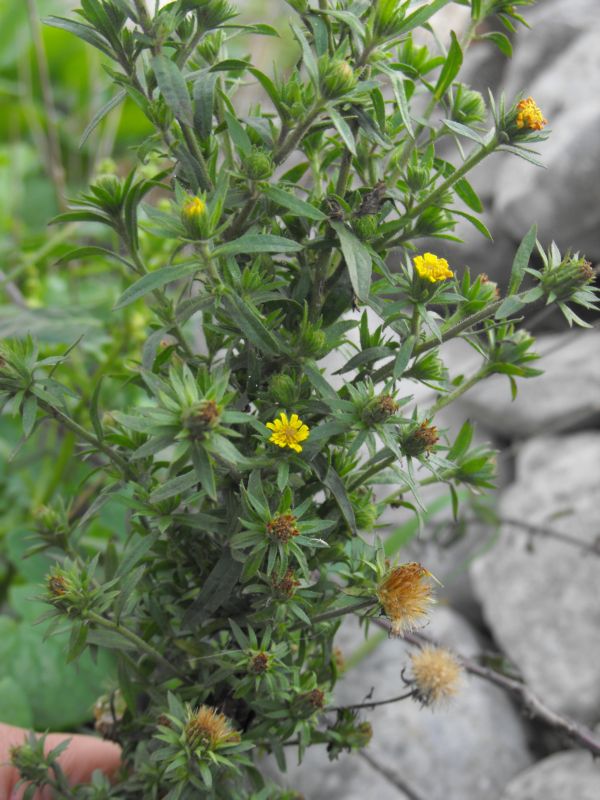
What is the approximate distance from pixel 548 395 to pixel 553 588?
55 cm

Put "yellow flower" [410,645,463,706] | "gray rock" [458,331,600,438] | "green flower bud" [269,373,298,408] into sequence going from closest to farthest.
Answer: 1. "green flower bud" [269,373,298,408]
2. "yellow flower" [410,645,463,706]
3. "gray rock" [458,331,600,438]

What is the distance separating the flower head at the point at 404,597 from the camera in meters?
0.57

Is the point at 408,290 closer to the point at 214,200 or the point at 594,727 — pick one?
the point at 214,200

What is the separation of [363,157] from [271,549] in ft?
1.04

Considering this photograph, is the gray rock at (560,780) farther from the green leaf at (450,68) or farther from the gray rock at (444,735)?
the green leaf at (450,68)

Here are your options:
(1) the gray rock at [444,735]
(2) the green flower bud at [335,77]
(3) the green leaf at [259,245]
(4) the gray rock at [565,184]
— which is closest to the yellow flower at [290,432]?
(3) the green leaf at [259,245]

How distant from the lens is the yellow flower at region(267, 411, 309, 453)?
1.77 ft

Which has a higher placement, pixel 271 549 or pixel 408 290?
pixel 408 290

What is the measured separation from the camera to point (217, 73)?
0.58 m

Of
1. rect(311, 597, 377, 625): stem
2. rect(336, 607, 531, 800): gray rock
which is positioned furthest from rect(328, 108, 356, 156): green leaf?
rect(336, 607, 531, 800): gray rock

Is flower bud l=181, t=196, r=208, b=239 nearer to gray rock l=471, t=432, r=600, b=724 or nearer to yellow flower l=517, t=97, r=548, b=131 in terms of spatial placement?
yellow flower l=517, t=97, r=548, b=131

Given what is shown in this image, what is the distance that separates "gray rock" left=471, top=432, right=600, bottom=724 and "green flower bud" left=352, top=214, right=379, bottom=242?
1004mm

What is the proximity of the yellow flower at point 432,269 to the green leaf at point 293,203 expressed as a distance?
74 mm

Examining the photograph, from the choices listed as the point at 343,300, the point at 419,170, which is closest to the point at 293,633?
the point at 343,300
